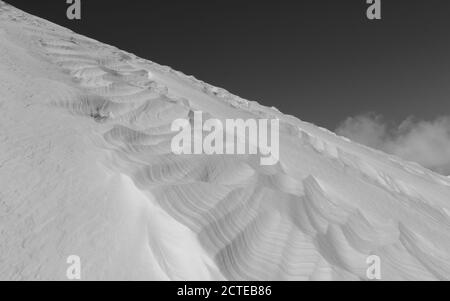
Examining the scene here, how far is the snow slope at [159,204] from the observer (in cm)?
342

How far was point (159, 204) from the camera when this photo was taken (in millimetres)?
3881

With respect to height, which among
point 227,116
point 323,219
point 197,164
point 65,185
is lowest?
point 323,219

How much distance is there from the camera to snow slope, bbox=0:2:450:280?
3.42 metres

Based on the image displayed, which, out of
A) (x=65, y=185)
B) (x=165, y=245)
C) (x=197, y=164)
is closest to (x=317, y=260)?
(x=165, y=245)

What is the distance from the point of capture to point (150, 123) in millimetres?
6070

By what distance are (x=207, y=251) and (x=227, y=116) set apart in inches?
181

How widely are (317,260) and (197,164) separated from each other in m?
1.91

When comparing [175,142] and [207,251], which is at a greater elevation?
[175,142]
